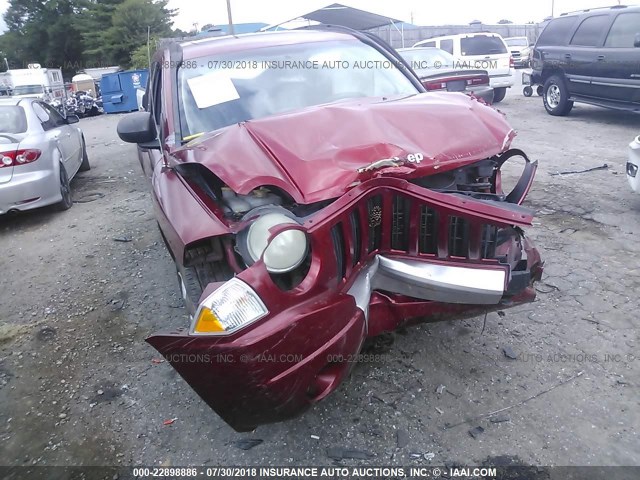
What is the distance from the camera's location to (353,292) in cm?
205

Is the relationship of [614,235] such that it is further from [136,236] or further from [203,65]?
[136,236]

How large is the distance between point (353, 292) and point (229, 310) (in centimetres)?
54

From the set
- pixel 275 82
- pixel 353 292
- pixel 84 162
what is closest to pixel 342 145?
pixel 353 292

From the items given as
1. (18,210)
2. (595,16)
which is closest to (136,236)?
(18,210)

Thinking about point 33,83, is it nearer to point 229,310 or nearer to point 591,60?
point 591,60

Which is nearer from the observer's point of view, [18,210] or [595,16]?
[18,210]

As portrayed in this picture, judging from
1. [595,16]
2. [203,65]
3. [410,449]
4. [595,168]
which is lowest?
[410,449]

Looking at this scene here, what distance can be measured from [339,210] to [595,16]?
9.56 meters

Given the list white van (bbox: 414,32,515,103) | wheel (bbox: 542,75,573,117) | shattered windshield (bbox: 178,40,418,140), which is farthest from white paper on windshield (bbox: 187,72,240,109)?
white van (bbox: 414,32,515,103)

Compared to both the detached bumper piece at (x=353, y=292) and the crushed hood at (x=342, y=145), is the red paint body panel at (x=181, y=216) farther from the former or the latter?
the detached bumper piece at (x=353, y=292)

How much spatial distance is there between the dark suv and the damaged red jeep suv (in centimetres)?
699

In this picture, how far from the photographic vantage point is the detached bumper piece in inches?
70.7

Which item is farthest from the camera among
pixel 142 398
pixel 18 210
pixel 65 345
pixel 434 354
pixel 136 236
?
pixel 18 210

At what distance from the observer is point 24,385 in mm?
2924
